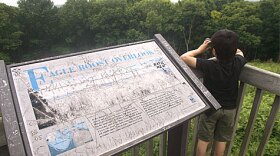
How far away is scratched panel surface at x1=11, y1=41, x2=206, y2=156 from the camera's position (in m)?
1.17

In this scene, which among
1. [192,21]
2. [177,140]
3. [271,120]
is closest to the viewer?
[177,140]

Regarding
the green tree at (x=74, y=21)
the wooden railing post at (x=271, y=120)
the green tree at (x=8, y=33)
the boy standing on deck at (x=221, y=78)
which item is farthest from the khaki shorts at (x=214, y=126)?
the green tree at (x=74, y=21)

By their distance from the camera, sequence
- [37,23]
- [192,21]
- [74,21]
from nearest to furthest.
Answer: [37,23]
[192,21]
[74,21]

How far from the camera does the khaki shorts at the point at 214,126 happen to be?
2273 millimetres

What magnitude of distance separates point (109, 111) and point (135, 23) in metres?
27.9

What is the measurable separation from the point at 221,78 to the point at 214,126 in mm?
499

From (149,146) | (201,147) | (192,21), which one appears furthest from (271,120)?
(192,21)

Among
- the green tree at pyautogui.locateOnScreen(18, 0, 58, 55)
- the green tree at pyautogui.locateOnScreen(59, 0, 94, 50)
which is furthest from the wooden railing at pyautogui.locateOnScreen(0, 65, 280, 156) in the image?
the green tree at pyautogui.locateOnScreen(18, 0, 58, 55)

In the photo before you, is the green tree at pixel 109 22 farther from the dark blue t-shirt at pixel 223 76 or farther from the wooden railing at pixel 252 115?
the wooden railing at pixel 252 115

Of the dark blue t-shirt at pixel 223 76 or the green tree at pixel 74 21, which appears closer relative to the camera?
the dark blue t-shirt at pixel 223 76

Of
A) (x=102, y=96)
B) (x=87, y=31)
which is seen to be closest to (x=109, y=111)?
(x=102, y=96)

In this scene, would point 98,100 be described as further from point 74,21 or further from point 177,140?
point 74,21

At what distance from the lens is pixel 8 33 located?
79.5 ft

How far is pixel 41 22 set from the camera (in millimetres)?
27609
